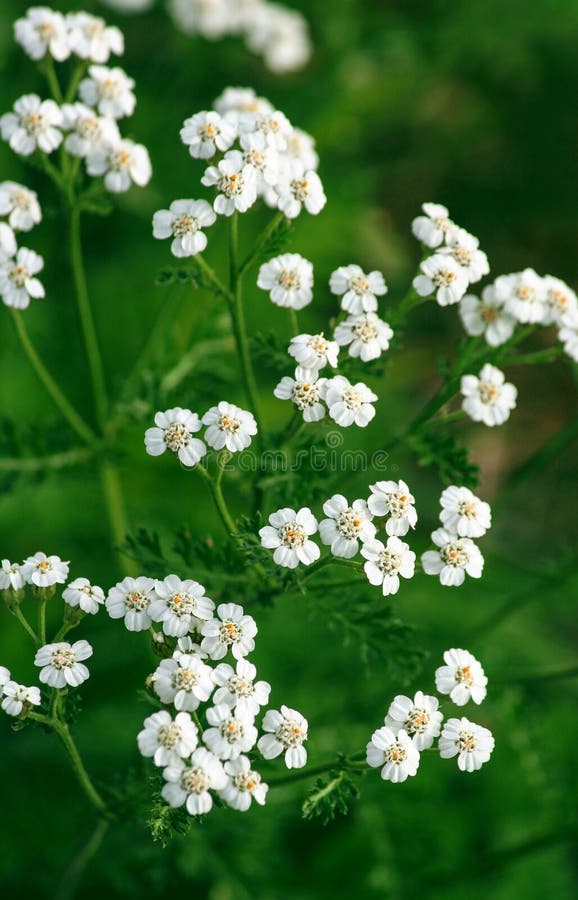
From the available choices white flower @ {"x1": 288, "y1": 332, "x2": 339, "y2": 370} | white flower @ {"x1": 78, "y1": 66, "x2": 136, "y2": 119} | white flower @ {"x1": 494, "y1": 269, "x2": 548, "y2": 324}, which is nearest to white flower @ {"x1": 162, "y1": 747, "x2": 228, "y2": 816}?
white flower @ {"x1": 288, "y1": 332, "x2": 339, "y2": 370}

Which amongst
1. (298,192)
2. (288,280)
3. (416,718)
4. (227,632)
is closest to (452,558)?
(416,718)

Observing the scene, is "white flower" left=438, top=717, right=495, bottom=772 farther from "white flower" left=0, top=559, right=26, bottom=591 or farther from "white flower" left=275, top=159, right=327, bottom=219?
"white flower" left=275, top=159, right=327, bottom=219

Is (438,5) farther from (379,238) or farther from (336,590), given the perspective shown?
(336,590)

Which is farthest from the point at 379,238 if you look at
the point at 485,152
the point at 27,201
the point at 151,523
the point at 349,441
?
the point at 27,201

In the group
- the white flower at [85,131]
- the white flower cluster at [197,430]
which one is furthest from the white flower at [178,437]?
the white flower at [85,131]

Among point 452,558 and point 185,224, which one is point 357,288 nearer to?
point 185,224

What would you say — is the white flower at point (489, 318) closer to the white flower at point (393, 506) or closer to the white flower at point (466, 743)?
the white flower at point (393, 506)
